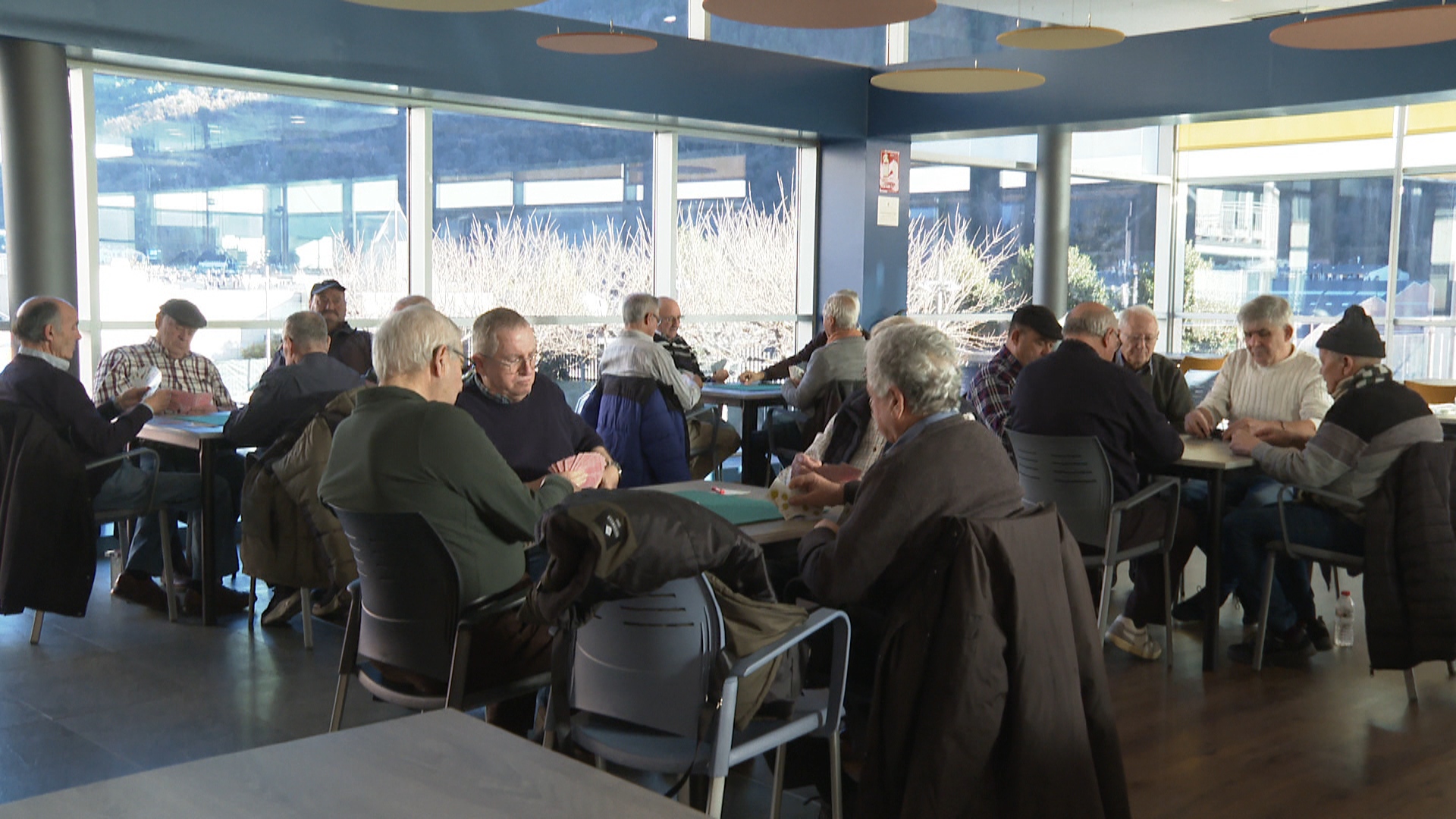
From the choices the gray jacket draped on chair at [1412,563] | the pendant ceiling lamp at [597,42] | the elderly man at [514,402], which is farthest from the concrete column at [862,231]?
the elderly man at [514,402]

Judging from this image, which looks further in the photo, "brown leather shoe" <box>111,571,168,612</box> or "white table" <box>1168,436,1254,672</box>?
"brown leather shoe" <box>111,571,168,612</box>

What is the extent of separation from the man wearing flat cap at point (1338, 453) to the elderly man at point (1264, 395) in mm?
371

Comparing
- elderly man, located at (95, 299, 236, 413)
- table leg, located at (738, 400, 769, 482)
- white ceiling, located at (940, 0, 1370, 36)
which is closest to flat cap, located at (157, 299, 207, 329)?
elderly man, located at (95, 299, 236, 413)

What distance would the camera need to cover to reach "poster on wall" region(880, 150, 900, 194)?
1031 centimetres

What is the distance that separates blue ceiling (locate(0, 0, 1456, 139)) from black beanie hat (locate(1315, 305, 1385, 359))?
12.6 feet

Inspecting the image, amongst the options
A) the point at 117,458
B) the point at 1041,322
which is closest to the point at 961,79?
the point at 1041,322

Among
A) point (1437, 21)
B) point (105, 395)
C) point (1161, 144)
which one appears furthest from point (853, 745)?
point (1161, 144)

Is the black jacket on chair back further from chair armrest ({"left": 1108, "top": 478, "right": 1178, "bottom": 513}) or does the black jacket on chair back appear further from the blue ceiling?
chair armrest ({"left": 1108, "top": 478, "right": 1178, "bottom": 513})

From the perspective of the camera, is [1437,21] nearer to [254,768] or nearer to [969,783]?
[969,783]

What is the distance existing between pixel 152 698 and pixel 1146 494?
3.56m

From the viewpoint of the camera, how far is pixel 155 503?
5.29 m

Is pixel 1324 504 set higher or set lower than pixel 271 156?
lower

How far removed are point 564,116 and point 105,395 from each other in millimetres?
3790

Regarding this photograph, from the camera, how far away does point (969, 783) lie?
2.60 meters
